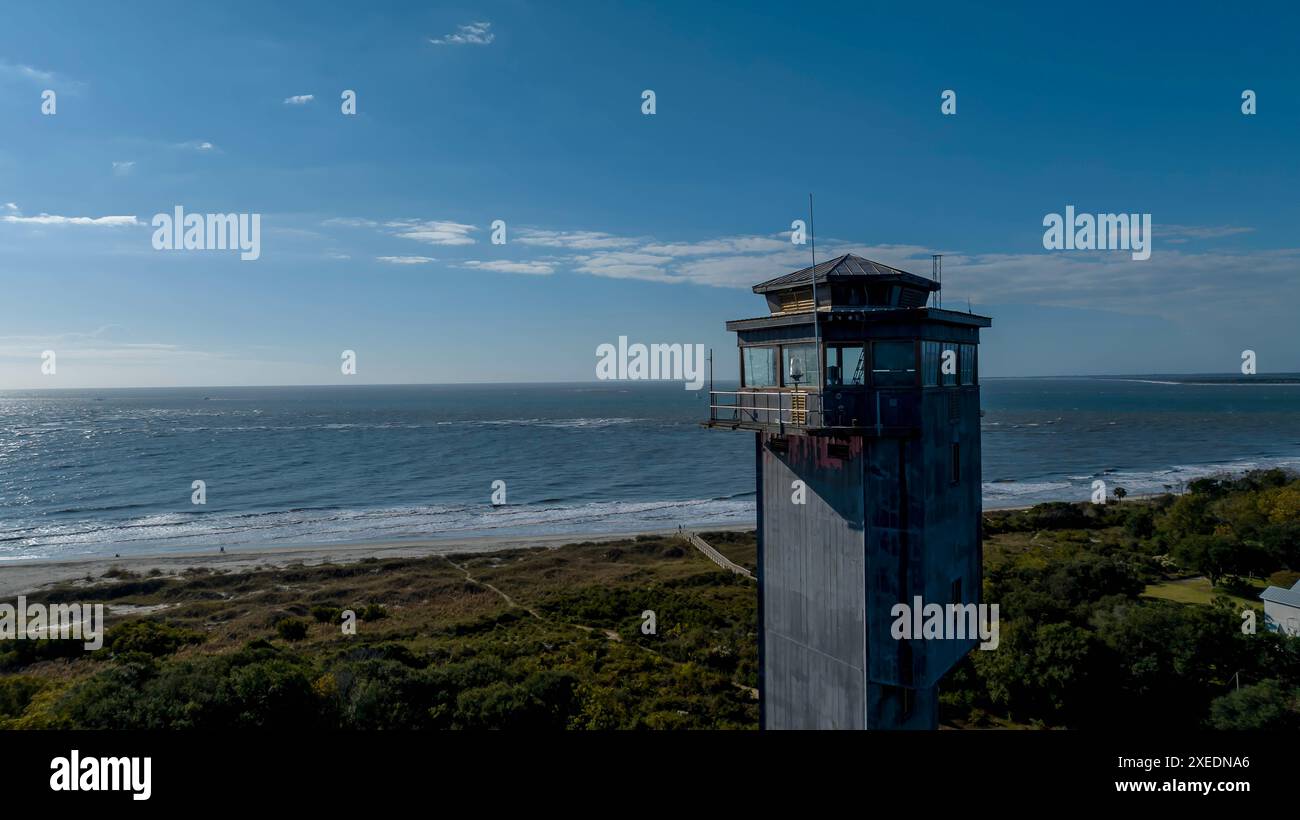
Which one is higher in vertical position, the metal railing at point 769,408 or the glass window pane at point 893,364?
the glass window pane at point 893,364

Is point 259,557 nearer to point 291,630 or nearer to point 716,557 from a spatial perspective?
point 291,630

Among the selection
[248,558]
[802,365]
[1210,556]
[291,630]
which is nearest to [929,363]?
[802,365]

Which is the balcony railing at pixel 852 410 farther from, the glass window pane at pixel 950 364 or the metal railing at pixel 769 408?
the glass window pane at pixel 950 364

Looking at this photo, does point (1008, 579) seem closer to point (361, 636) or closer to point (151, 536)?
point (361, 636)

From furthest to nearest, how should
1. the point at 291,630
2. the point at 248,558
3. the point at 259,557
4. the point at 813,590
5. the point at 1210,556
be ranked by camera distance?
the point at 259,557 → the point at 248,558 → the point at 1210,556 → the point at 291,630 → the point at 813,590

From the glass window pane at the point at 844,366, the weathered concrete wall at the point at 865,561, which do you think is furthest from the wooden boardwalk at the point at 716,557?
the glass window pane at the point at 844,366
